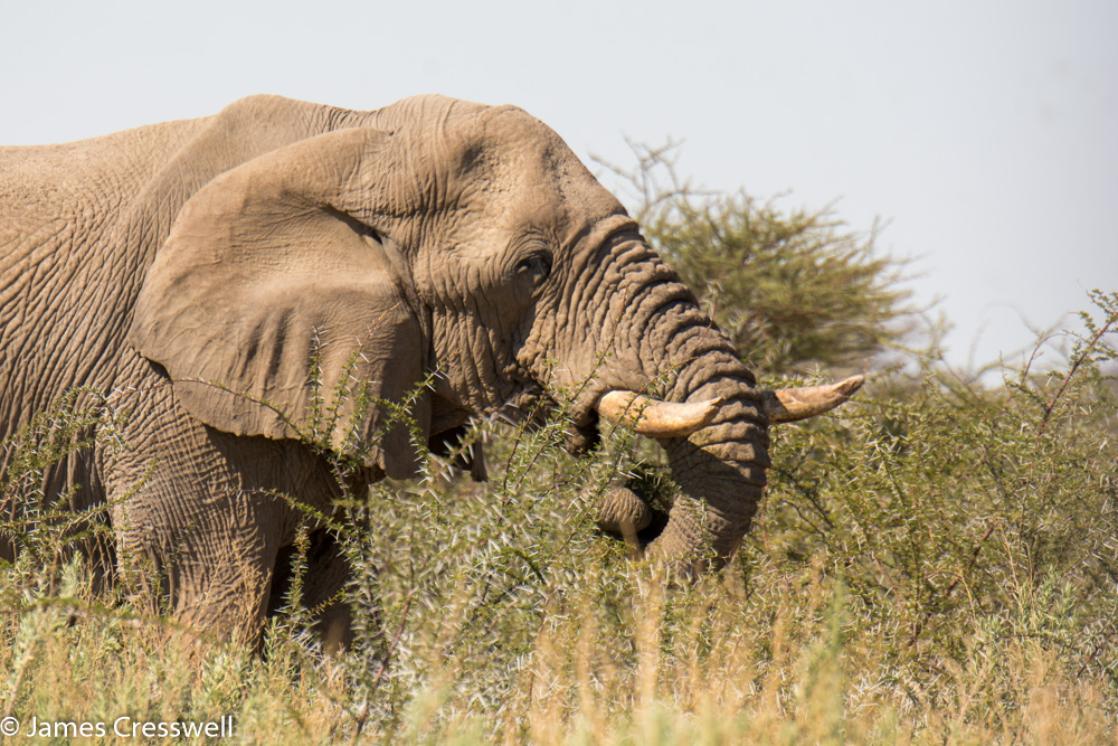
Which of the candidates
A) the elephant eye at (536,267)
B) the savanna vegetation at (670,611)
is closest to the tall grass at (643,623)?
the savanna vegetation at (670,611)

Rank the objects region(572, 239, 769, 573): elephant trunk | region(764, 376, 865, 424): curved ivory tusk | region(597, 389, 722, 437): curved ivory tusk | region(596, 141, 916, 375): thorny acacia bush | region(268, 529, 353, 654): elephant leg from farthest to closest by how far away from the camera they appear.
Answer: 1. region(596, 141, 916, 375): thorny acacia bush
2. region(268, 529, 353, 654): elephant leg
3. region(764, 376, 865, 424): curved ivory tusk
4. region(572, 239, 769, 573): elephant trunk
5. region(597, 389, 722, 437): curved ivory tusk

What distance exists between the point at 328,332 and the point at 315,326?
0.05 m

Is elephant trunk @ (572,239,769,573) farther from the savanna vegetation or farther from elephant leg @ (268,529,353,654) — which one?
elephant leg @ (268,529,353,654)

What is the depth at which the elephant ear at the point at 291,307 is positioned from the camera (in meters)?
5.81

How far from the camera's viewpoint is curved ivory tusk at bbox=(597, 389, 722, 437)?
18.5ft

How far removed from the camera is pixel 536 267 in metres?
5.98

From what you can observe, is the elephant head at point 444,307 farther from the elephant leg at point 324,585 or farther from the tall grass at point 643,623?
the elephant leg at point 324,585

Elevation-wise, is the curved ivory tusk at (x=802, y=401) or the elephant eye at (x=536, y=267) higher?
the elephant eye at (x=536, y=267)

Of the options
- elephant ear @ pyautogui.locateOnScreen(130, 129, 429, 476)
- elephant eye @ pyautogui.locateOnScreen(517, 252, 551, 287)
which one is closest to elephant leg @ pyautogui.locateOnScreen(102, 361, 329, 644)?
elephant ear @ pyautogui.locateOnScreen(130, 129, 429, 476)

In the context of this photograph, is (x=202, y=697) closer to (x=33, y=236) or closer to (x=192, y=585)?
(x=192, y=585)

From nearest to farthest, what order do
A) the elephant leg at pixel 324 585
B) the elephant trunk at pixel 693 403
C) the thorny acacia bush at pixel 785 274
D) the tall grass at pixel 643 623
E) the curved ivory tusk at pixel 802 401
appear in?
the tall grass at pixel 643 623, the elephant trunk at pixel 693 403, the curved ivory tusk at pixel 802 401, the elephant leg at pixel 324 585, the thorny acacia bush at pixel 785 274

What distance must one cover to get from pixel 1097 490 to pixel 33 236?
4.64 metres

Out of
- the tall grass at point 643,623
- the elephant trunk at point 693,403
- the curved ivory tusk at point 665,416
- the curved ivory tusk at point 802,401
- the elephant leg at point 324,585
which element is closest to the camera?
the tall grass at point 643,623

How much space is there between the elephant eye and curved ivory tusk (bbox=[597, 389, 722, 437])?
1.90 ft
